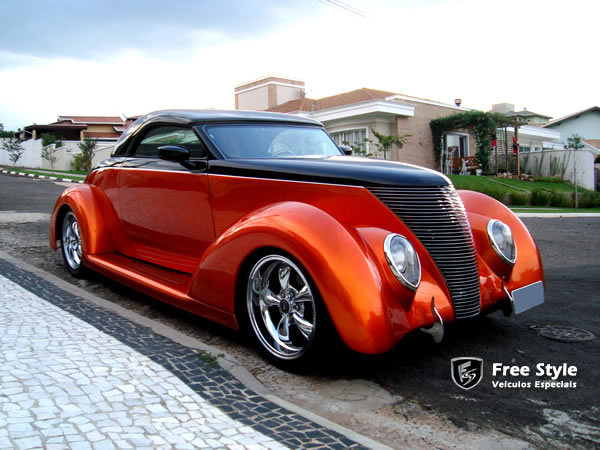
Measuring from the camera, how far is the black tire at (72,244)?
5598mm

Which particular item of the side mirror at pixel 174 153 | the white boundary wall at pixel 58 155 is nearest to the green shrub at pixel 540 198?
the side mirror at pixel 174 153

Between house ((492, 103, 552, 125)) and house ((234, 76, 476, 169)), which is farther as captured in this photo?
house ((492, 103, 552, 125))

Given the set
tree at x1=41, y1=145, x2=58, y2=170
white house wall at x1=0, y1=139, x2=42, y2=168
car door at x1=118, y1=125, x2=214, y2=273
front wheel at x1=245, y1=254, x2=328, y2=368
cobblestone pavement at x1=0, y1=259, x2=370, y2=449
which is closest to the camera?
cobblestone pavement at x1=0, y1=259, x2=370, y2=449

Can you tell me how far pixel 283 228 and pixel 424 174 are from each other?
1.08 meters

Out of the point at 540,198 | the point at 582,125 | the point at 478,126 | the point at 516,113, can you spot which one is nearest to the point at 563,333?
the point at 540,198

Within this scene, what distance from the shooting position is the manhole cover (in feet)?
13.0

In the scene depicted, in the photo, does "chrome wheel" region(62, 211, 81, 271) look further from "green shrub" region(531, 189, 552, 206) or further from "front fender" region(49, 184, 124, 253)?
"green shrub" region(531, 189, 552, 206)

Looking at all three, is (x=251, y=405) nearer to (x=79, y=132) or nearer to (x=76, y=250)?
(x=76, y=250)

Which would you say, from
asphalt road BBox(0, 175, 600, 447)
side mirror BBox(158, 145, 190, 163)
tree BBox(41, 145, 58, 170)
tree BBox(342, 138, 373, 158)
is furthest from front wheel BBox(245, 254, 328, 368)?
tree BBox(41, 145, 58, 170)

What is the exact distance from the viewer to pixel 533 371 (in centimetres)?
342

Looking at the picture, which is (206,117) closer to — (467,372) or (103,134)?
(467,372)

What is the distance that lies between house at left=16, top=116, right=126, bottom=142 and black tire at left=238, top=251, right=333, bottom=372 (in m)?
54.9

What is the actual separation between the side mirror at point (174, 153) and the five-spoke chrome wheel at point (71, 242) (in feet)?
6.26

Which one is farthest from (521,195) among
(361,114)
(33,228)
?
(33,228)
